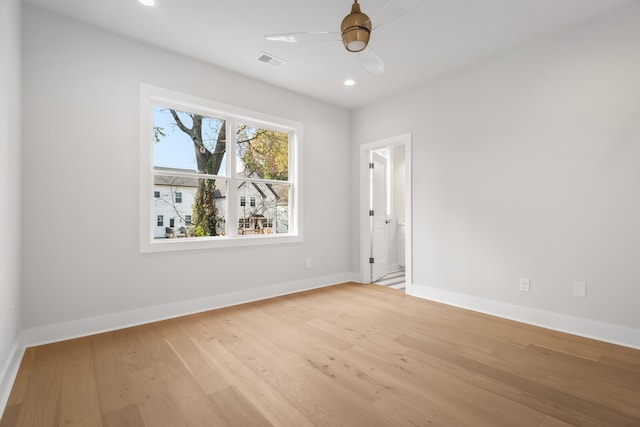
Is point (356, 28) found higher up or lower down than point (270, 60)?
lower down

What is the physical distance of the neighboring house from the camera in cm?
318

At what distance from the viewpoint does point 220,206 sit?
11.8 ft

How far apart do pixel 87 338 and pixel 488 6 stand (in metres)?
4.33

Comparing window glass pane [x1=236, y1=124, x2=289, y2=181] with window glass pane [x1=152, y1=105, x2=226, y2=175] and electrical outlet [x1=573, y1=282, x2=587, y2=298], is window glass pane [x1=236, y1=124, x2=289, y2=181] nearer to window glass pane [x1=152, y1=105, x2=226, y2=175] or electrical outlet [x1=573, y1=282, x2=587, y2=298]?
window glass pane [x1=152, y1=105, x2=226, y2=175]

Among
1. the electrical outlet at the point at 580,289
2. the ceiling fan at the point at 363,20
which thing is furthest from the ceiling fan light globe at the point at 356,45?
the electrical outlet at the point at 580,289

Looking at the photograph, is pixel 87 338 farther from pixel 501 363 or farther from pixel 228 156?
pixel 501 363

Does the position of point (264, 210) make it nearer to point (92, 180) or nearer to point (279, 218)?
point (279, 218)

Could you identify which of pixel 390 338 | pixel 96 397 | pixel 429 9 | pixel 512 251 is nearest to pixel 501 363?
pixel 390 338

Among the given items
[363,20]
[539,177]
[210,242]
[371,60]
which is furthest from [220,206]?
[539,177]

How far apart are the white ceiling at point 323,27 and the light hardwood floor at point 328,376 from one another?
275 cm

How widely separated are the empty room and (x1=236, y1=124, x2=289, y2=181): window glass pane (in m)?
0.03

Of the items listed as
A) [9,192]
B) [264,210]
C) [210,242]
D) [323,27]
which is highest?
[323,27]

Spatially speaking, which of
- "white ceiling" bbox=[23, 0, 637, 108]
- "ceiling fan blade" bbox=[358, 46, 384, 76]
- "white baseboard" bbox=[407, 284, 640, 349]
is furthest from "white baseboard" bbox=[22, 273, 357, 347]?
"ceiling fan blade" bbox=[358, 46, 384, 76]

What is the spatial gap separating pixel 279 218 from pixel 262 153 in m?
0.90
